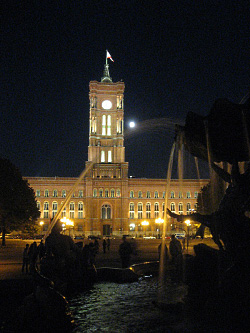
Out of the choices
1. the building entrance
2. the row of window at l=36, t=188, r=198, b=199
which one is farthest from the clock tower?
the building entrance

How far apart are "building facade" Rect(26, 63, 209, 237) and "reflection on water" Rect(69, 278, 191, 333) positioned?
5952cm

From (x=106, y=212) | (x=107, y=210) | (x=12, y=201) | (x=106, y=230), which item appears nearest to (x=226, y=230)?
(x=12, y=201)

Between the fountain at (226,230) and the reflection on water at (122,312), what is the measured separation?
3.28ft

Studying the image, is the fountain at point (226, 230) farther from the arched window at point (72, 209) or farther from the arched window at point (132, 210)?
the arched window at point (72, 209)

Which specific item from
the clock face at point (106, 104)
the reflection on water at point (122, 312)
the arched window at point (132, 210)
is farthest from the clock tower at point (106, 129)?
the reflection on water at point (122, 312)

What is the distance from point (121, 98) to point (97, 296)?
7554cm

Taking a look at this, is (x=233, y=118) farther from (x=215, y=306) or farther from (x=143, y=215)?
(x=143, y=215)

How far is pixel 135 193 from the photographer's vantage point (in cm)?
7375

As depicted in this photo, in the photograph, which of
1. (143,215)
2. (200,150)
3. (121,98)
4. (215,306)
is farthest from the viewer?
(121,98)

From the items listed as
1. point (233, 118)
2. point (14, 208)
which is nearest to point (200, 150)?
point (233, 118)

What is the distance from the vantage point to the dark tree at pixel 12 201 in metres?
36.5

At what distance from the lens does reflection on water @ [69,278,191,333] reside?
20.0 feet

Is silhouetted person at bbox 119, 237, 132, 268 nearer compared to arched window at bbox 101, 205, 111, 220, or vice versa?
silhouetted person at bbox 119, 237, 132, 268

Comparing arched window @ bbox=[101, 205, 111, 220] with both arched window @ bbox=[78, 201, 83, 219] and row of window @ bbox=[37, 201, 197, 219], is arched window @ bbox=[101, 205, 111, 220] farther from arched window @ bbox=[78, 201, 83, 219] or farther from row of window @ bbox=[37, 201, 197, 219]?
arched window @ bbox=[78, 201, 83, 219]
